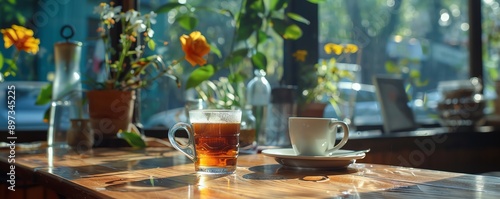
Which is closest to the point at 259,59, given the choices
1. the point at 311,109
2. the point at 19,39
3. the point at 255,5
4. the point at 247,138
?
the point at 255,5

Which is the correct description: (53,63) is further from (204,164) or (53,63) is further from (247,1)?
(204,164)

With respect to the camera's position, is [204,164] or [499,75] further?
[499,75]

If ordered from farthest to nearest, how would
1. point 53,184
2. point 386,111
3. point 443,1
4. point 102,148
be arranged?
point 443,1 < point 386,111 < point 102,148 < point 53,184

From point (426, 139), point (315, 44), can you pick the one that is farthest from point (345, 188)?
point (426, 139)

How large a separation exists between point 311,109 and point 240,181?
1308 mm

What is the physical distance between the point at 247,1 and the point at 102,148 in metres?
0.74

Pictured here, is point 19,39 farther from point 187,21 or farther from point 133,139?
point 187,21

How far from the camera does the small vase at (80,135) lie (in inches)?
72.0

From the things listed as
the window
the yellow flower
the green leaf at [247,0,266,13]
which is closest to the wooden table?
the green leaf at [247,0,266,13]

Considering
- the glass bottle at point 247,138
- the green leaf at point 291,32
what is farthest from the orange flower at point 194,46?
the green leaf at point 291,32

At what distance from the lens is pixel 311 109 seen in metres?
2.31

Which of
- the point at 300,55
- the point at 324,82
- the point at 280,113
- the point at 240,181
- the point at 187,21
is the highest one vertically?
the point at 187,21

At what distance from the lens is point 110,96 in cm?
186

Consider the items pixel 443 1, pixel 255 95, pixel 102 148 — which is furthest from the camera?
pixel 443 1
